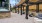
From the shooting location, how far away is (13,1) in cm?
654

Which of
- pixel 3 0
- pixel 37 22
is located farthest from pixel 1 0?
pixel 37 22

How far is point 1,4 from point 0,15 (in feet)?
2.30

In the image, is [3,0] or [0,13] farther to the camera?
[3,0]

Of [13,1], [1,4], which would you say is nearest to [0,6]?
[1,4]

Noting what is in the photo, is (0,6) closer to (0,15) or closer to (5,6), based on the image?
(5,6)

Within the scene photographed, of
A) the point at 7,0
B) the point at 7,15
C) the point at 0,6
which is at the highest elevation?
the point at 7,0

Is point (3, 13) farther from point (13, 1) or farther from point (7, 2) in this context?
point (13, 1)

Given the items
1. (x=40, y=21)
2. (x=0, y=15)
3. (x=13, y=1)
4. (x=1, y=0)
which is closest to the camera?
(x=40, y=21)

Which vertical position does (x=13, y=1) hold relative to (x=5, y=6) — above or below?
above

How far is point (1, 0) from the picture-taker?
2959 millimetres

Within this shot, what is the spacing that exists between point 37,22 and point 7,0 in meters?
2.11

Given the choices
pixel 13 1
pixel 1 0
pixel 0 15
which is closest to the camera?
pixel 0 15

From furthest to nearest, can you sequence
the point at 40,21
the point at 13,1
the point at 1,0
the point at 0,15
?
the point at 13,1, the point at 1,0, the point at 0,15, the point at 40,21

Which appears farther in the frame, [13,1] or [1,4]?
[13,1]
